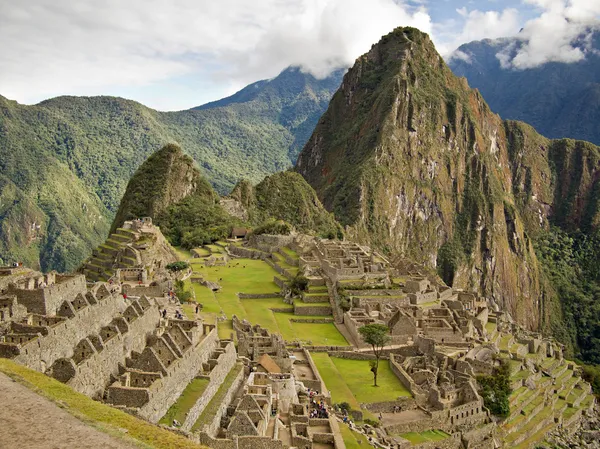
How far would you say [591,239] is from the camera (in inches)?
7190

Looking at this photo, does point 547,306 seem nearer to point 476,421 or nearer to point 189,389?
point 476,421

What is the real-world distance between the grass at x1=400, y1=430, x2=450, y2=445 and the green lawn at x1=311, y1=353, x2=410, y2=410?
7.12 ft

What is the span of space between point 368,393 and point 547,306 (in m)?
141

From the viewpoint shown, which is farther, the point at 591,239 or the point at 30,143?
the point at 591,239

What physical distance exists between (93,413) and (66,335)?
21.7ft

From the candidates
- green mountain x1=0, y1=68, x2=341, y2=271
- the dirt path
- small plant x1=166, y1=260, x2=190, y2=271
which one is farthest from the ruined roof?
green mountain x1=0, y1=68, x2=341, y2=271

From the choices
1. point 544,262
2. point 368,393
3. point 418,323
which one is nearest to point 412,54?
point 544,262

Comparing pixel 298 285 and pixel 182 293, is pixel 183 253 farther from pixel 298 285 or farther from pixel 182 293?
pixel 182 293

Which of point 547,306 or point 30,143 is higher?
point 30,143

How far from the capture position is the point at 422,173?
155250 mm

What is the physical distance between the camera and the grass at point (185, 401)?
1942 cm

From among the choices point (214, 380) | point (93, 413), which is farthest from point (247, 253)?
point (93, 413)

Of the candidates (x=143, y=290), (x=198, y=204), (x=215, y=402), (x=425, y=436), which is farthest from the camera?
(x=198, y=204)

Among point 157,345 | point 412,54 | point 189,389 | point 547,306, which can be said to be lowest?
point 547,306
